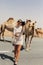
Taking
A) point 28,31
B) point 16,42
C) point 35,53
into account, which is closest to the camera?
point 16,42

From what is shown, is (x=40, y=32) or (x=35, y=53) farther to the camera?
(x=40, y=32)

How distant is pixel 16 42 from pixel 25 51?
3.14 m

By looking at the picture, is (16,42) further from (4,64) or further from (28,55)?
(28,55)

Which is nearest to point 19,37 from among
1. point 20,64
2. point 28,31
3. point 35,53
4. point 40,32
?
point 20,64

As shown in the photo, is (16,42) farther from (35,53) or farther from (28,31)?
(28,31)

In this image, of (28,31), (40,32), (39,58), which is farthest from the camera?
(40,32)

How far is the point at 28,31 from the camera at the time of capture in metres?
14.8

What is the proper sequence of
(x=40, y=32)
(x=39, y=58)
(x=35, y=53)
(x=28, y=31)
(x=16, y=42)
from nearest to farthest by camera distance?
1. (x=16, y=42)
2. (x=39, y=58)
3. (x=35, y=53)
4. (x=28, y=31)
5. (x=40, y=32)

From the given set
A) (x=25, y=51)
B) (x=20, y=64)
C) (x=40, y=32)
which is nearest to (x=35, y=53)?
(x=25, y=51)

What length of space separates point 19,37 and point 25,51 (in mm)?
3130

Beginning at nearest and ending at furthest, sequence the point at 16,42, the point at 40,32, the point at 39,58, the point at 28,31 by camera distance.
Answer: the point at 16,42 < the point at 39,58 < the point at 28,31 < the point at 40,32

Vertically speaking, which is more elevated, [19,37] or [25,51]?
[19,37]

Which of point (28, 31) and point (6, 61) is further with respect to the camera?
point (28, 31)

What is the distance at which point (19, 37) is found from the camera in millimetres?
10688
